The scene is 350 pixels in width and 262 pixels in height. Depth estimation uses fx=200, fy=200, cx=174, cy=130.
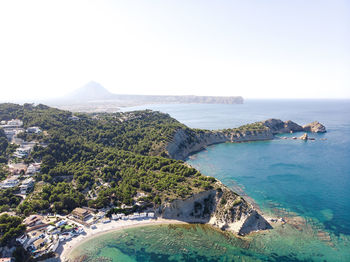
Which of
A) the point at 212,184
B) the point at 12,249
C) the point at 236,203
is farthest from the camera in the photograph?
the point at 212,184

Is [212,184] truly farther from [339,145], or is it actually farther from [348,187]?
[339,145]

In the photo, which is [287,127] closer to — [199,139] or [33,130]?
[199,139]

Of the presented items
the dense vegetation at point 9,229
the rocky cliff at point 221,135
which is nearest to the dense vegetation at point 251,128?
the rocky cliff at point 221,135

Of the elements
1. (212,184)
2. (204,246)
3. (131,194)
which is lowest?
(204,246)

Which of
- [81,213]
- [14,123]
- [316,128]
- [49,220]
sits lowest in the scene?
[49,220]

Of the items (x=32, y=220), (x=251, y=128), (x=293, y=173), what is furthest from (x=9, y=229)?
(x=251, y=128)


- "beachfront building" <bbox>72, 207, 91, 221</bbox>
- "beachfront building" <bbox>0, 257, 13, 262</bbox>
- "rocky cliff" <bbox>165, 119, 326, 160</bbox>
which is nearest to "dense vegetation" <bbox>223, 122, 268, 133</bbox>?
"rocky cliff" <bbox>165, 119, 326, 160</bbox>

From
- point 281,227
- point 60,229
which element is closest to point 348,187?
point 281,227

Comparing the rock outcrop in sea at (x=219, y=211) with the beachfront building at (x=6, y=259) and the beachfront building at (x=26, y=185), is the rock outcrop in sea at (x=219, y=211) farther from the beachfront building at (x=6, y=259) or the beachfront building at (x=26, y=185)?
the beachfront building at (x=26, y=185)
